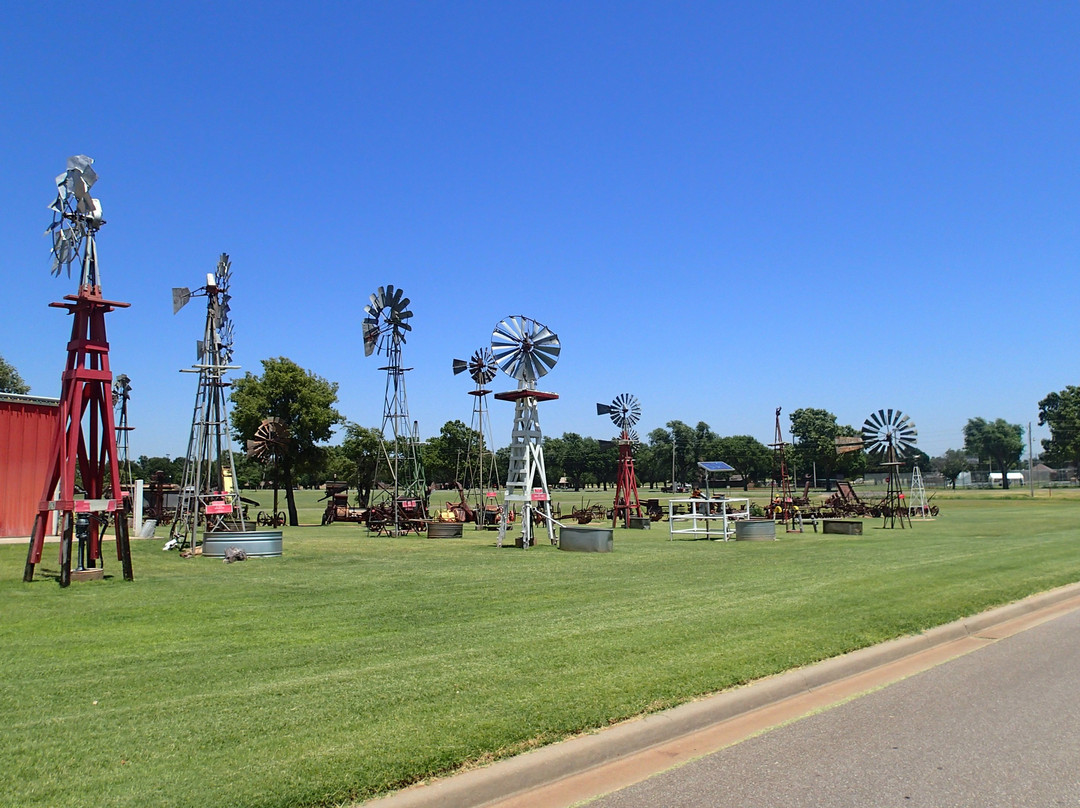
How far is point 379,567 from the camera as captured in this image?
17422 millimetres

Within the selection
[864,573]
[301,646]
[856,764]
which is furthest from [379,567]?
[856,764]

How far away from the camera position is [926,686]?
8008mm

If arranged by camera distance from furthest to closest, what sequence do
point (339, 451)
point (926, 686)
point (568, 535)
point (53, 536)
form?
point (339, 451), point (53, 536), point (568, 535), point (926, 686)

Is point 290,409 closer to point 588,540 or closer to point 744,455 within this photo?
point 588,540

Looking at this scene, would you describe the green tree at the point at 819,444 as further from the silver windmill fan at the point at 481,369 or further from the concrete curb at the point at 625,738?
the concrete curb at the point at 625,738

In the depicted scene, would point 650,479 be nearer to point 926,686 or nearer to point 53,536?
point 53,536

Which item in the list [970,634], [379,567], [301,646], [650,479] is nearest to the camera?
[301,646]

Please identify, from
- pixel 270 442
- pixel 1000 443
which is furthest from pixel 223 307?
pixel 1000 443

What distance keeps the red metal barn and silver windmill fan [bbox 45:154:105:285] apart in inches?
441

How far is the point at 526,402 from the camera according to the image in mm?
26828

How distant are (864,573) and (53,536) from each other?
23378 millimetres

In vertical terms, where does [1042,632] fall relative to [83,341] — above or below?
below

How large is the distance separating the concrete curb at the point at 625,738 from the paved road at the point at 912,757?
44cm

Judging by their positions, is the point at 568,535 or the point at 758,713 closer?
the point at 758,713
